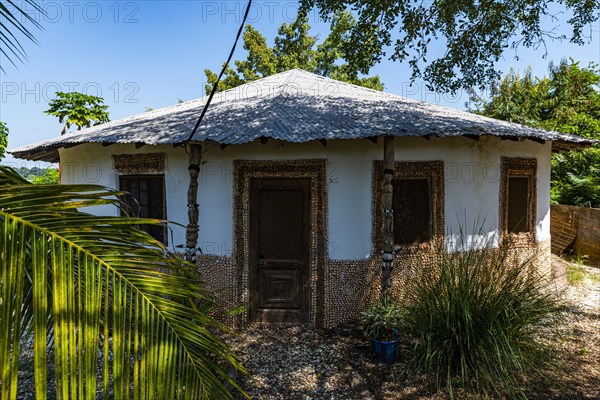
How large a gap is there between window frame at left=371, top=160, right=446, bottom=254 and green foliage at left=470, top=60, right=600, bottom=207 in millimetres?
8126

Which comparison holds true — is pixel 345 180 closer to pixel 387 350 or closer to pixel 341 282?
pixel 341 282

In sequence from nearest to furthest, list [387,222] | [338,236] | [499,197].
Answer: [387,222] < [338,236] < [499,197]

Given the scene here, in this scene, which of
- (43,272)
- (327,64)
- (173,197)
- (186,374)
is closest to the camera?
(43,272)

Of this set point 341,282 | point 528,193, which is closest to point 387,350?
point 341,282

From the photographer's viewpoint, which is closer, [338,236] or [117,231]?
[117,231]

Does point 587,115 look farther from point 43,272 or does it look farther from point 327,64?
point 43,272

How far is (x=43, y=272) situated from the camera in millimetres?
1082

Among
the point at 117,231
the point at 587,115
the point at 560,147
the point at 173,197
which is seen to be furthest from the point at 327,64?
the point at 117,231

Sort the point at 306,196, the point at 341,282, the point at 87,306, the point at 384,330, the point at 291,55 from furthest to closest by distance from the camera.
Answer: the point at 291,55
the point at 306,196
the point at 341,282
the point at 384,330
the point at 87,306

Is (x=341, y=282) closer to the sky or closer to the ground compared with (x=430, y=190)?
closer to the ground

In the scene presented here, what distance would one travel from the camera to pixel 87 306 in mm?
1098

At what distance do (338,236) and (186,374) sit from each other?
14.1 feet

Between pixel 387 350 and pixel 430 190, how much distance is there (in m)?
2.74

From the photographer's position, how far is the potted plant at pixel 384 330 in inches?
167
